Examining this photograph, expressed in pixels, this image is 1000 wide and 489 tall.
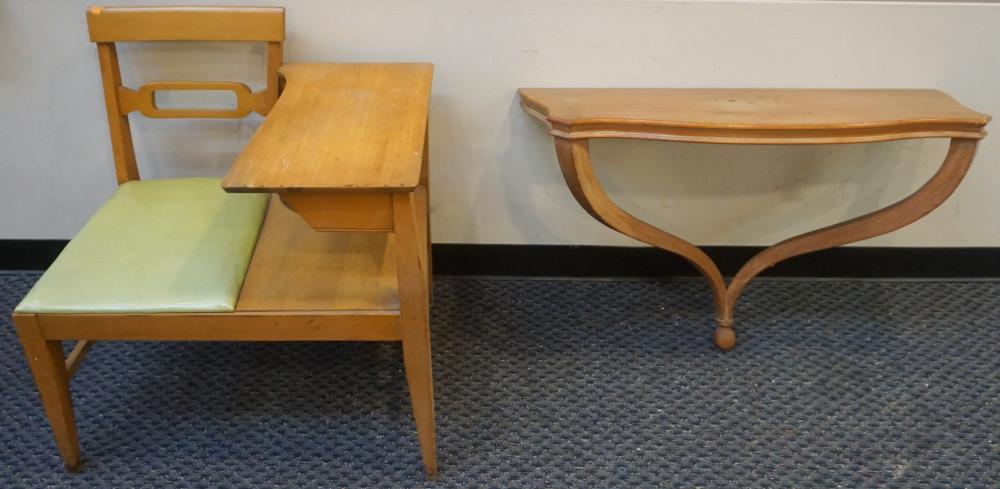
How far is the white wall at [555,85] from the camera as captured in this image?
2.03 metres

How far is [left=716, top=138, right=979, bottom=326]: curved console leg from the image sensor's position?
1925 mm

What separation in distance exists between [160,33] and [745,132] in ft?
4.25

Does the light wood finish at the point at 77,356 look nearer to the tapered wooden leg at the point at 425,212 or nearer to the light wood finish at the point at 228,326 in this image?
the light wood finish at the point at 228,326

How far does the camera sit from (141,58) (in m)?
2.05

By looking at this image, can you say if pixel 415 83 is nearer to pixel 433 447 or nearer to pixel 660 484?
pixel 433 447

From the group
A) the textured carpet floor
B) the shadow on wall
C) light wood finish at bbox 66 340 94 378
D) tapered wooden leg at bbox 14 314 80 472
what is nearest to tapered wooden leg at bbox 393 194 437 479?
the textured carpet floor

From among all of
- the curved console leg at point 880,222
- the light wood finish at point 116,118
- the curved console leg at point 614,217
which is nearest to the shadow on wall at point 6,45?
the light wood finish at point 116,118

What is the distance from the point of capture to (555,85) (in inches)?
82.7

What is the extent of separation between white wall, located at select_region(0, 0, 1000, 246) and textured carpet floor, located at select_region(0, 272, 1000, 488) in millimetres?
238

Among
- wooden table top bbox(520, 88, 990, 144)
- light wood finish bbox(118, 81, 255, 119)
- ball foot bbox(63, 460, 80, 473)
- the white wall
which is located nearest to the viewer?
ball foot bbox(63, 460, 80, 473)

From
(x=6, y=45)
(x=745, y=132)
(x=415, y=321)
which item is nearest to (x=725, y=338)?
(x=745, y=132)

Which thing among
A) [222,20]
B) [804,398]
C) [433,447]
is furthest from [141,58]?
[804,398]

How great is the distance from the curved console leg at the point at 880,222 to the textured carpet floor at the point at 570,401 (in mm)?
175

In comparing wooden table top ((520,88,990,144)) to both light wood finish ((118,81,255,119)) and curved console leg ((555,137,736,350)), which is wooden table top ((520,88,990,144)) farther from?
light wood finish ((118,81,255,119))
